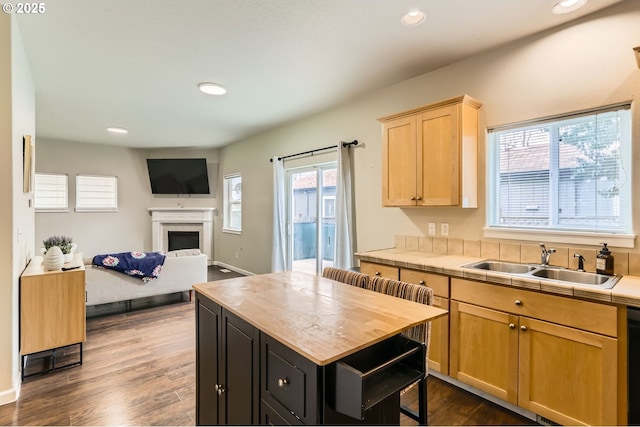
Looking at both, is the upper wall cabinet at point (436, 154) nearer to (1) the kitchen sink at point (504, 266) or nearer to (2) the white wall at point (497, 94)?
(2) the white wall at point (497, 94)

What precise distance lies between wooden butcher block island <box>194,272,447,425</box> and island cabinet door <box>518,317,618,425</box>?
937 mm

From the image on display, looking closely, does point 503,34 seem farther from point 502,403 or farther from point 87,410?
point 87,410

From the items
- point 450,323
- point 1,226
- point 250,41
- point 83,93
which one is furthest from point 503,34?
point 83,93

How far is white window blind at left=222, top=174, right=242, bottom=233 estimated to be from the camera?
646cm

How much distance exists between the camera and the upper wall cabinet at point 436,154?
255 cm

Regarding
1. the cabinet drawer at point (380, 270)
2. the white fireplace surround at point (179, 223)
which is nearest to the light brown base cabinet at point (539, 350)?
the cabinet drawer at point (380, 270)

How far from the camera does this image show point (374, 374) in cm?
108

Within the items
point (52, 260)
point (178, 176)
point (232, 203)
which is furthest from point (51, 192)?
point (52, 260)

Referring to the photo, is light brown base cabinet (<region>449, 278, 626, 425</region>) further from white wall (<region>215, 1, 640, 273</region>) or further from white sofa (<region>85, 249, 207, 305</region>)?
white sofa (<region>85, 249, 207, 305</region>)

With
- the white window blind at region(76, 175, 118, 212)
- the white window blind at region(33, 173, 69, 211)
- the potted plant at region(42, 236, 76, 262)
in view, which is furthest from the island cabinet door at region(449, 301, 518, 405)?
the white window blind at region(33, 173, 69, 211)

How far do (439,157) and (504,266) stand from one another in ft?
3.29

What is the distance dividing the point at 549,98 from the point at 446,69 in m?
0.92

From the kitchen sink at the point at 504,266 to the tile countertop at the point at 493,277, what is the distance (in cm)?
9

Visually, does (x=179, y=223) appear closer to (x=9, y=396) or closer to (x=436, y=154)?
(x=9, y=396)
